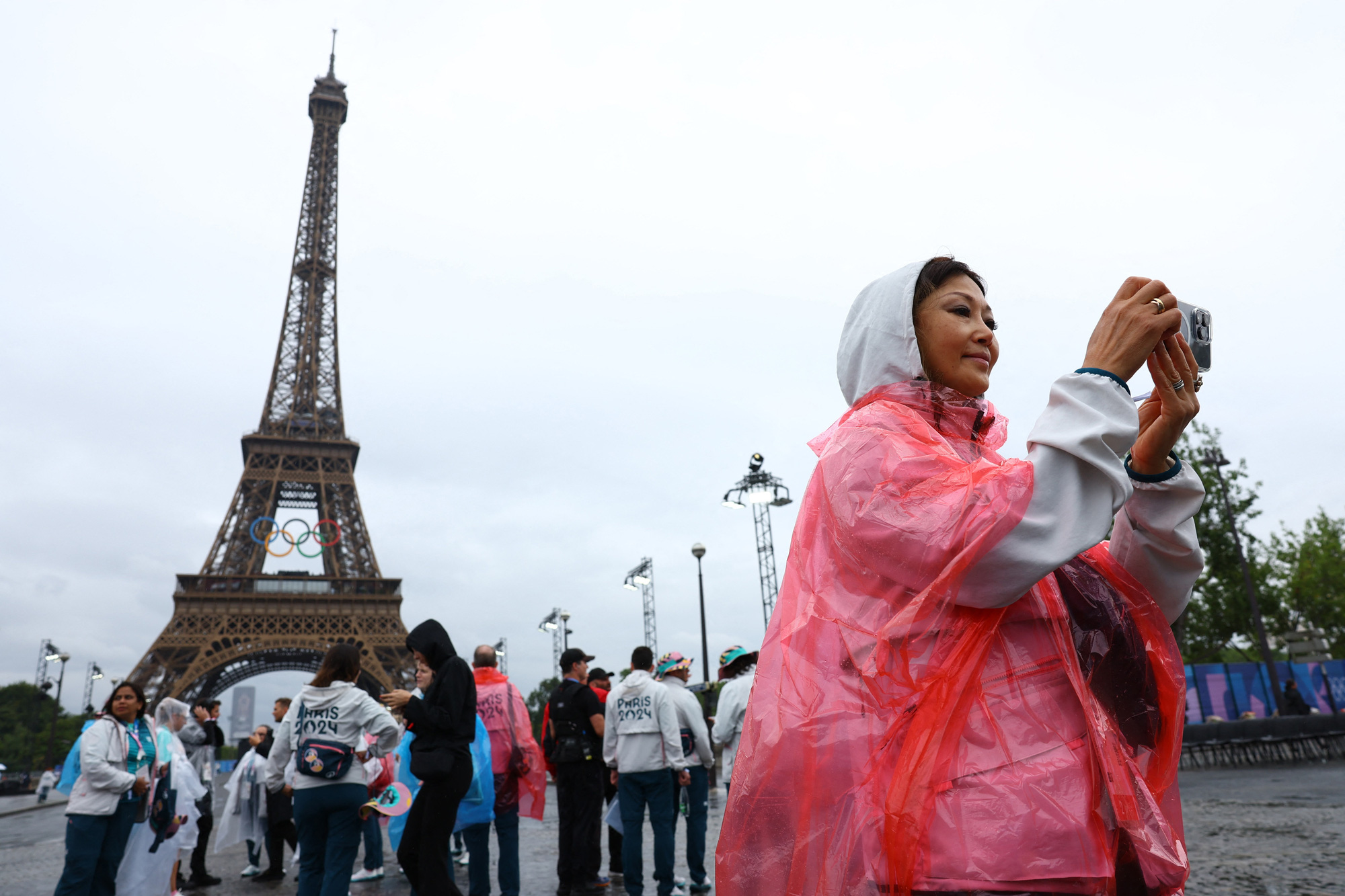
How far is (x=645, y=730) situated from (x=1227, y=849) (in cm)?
467

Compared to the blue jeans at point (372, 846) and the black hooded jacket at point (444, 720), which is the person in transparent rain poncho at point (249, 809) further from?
the black hooded jacket at point (444, 720)

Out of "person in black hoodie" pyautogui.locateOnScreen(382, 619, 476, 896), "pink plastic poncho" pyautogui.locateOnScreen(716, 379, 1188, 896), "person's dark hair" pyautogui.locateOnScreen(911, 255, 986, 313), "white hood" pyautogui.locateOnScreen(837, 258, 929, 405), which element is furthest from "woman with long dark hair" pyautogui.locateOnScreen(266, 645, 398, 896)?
"person's dark hair" pyautogui.locateOnScreen(911, 255, 986, 313)

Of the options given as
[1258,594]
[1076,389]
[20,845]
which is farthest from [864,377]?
[1258,594]

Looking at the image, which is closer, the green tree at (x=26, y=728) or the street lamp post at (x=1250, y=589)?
the street lamp post at (x=1250, y=589)

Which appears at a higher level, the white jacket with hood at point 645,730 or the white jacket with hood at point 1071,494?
the white jacket with hood at point 1071,494

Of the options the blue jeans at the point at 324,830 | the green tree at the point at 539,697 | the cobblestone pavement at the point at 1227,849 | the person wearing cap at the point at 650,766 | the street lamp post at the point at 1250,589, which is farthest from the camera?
the green tree at the point at 539,697

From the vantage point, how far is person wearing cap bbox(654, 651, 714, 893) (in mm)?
7238

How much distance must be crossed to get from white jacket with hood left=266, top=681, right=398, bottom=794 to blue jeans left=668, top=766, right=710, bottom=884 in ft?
8.37

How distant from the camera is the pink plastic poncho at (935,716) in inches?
48.4

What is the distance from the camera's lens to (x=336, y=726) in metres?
5.59

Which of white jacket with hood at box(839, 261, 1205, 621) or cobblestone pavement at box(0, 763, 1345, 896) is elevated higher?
white jacket with hood at box(839, 261, 1205, 621)

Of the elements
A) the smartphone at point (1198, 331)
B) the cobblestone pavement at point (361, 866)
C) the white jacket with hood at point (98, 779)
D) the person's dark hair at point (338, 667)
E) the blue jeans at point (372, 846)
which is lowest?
the cobblestone pavement at point (361, 866)

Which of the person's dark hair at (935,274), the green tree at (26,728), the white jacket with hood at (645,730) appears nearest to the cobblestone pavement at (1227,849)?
the white jacket with hood at (645,730)

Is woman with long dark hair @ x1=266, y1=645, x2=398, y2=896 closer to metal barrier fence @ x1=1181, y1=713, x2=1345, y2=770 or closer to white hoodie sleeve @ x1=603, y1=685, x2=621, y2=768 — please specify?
white hoodie sleeve @ x1=603, y1=685, x2=621, y2=768
